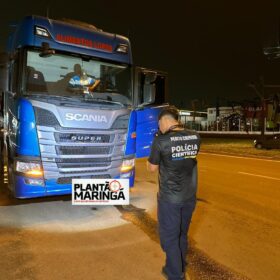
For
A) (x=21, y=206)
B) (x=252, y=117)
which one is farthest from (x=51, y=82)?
(x=252, y=117)

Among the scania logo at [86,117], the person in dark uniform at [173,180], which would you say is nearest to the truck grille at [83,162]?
the scania logo at [86,117]

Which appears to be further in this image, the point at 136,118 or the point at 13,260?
the point at 136,118

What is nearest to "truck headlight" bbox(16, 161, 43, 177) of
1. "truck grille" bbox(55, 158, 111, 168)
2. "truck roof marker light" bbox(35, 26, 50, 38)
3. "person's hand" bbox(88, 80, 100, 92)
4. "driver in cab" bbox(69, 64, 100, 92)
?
"truck grille" bbox(55, 158, 111, 168)

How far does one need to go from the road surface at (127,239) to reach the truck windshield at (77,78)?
2.15 meters

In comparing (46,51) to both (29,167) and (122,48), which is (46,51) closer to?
(122,48)

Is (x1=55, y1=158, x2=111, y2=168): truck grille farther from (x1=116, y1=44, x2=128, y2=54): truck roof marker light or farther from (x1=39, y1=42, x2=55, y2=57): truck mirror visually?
(x1=116, y1=44, x2=128, y2=54): truck roof marker light

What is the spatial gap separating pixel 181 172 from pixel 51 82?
3404mm

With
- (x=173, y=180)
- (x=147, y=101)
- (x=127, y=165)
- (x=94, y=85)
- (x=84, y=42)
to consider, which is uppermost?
(x=84, y=42)

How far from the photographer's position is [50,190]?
570cm

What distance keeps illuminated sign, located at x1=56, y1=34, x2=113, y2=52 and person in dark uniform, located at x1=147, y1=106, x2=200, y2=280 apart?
3.45m

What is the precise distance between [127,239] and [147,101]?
9.72ft

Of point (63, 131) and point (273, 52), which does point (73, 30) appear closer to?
point (63, 131)

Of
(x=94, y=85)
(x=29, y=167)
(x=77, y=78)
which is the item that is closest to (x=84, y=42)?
(x=77, y=78)

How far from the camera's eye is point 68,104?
575 cm
